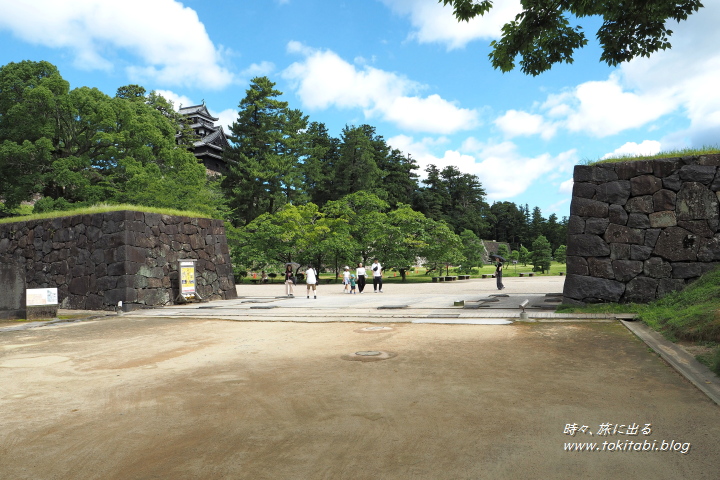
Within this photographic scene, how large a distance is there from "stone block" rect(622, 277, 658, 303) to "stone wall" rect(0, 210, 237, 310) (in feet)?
46.7

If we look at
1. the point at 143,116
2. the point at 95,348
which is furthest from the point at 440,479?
the point at 143,116

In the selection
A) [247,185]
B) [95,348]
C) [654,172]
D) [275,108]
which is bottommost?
[95,348]

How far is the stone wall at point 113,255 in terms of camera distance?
49.8 ft

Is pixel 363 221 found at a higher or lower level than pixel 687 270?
higher

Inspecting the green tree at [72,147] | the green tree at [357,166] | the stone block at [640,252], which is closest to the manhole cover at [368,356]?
the stone block at [640,252]

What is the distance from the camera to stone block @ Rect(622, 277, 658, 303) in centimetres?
1052

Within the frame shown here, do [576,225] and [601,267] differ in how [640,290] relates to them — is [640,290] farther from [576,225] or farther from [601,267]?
[576,225]

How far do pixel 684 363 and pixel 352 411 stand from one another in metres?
4.13

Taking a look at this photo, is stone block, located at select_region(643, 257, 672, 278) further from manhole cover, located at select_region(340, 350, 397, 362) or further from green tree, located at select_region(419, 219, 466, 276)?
green tree, located at select_region(419, 219, 466, 276)

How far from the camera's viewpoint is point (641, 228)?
35.1 ft

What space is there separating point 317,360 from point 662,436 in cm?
412

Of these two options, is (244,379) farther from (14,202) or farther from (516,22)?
(14,202)

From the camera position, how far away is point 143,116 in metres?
27.9

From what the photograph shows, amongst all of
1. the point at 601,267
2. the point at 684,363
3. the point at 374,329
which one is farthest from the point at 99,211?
the point at 684,363
